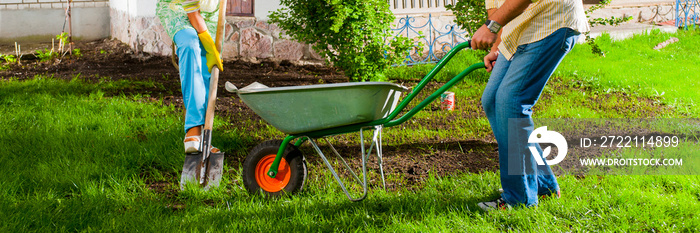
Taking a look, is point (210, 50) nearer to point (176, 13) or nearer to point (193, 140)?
point (176, 13)

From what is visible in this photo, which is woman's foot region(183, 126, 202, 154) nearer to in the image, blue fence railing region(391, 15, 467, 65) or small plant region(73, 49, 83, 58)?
blue fence railing region(391, 15, 467, 65)

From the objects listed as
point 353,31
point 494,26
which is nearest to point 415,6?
point 353,31

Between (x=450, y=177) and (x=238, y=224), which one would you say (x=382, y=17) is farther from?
(x=238, y=224)

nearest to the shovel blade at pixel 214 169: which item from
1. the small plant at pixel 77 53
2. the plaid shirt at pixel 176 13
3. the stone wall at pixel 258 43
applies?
the plaid shirt at pixel 176 13

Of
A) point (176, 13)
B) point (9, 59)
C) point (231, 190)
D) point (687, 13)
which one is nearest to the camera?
point (231, 190)

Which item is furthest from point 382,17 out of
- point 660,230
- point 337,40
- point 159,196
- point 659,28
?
point 659,28

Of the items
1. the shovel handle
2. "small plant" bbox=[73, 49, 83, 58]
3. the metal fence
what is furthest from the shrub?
"small plant" bbox=[73, 49, 83, 58]

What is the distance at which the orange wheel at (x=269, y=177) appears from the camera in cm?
284

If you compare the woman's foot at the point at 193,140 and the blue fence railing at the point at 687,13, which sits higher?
the blue fence railing at the point at 687,13

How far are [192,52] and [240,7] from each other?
393 centimetres

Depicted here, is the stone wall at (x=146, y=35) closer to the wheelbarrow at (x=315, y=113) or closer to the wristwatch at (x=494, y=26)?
the wheelbarrow at (x=315, y=113)

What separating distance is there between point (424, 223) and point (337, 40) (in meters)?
3.05

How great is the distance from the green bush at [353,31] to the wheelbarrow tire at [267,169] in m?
2.29

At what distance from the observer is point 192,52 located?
3.32 m
